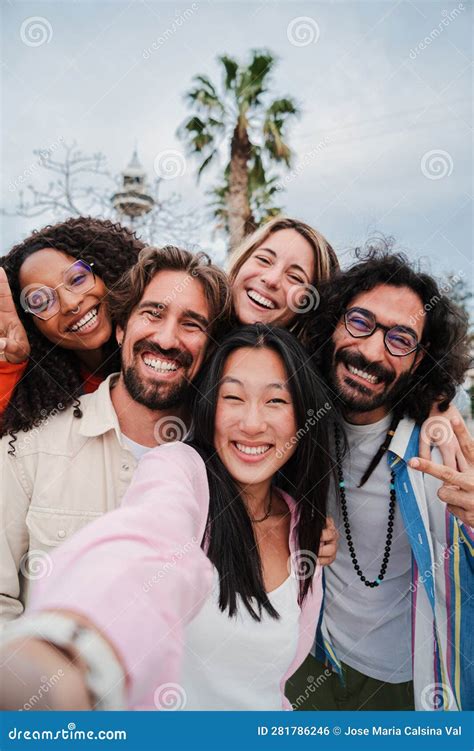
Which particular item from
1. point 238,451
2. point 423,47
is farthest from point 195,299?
point 423,47

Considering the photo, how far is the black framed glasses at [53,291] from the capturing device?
2.57m

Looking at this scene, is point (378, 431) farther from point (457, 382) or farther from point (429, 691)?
point (429, 691)

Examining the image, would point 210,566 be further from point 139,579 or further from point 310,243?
point 310,243

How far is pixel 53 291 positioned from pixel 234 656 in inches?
70.7

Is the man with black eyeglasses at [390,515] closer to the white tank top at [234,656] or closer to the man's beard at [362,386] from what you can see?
the man's beard at [362,386]

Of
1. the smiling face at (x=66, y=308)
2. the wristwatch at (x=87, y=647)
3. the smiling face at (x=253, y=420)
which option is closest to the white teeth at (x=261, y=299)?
the smiling face at (x=66, y=308)

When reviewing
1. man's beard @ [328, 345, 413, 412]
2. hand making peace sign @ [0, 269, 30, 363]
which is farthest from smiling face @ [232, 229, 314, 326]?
hand making peace sign @ [0, 269, 30, 363]

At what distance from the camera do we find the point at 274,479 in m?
2.41

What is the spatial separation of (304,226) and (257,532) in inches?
75.7

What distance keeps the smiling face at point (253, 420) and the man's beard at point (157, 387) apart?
371 millimetres

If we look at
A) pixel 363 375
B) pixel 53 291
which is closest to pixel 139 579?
pixel 363 375

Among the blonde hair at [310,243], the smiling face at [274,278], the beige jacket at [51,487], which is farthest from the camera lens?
the blonde hair at [310,243]

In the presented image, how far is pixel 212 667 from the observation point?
187 centimetres

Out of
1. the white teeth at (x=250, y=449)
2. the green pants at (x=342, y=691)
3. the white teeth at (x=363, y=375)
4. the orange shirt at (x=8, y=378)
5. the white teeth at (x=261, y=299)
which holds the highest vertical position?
the white teeth at (x=363, y=375)
